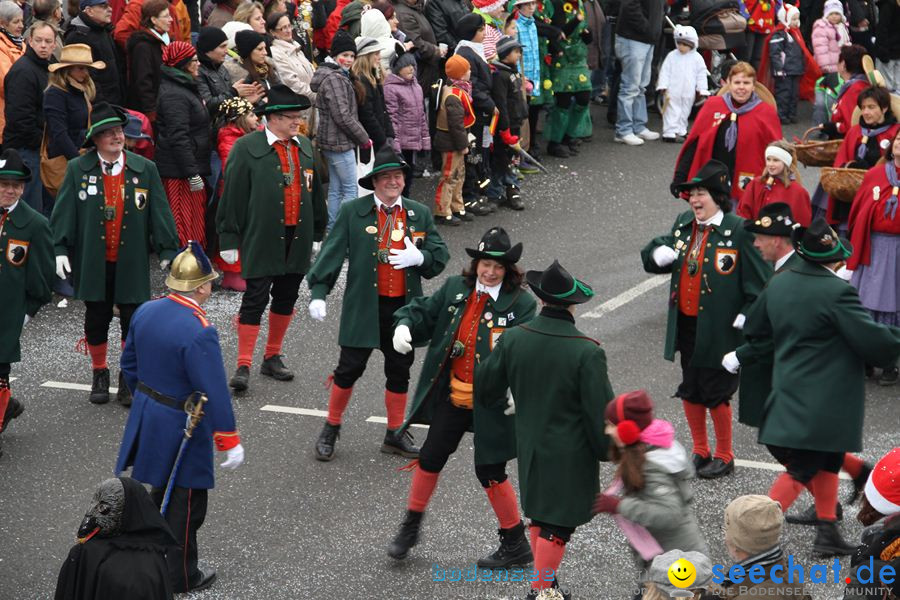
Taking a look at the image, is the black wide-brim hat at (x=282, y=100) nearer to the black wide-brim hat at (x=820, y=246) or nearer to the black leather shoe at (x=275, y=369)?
the black leather shoe at (x=275, y=369)

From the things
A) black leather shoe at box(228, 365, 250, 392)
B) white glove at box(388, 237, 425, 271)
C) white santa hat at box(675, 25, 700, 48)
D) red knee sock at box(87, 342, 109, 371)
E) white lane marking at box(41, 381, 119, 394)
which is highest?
white glove at box(388, 237, 425, 271)

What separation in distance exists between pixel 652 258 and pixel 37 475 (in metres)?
4.15

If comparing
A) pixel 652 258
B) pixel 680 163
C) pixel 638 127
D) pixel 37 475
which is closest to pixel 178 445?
pixel 37 475

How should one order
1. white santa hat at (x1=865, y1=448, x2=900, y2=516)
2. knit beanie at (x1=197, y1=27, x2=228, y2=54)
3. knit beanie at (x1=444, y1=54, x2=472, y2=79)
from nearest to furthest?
white santa hat at (x1=865, y1=448, x2=900, y2=516), knit beanie at (x1=197, y1=27, x2=228, y2=54), knit beanie at (x1=444, y1=54, x2=472, y2=79)

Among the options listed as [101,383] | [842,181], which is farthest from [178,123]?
[842,181]

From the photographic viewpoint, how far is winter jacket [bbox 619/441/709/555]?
19.5 feet

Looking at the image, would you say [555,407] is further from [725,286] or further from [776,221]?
[725,286]

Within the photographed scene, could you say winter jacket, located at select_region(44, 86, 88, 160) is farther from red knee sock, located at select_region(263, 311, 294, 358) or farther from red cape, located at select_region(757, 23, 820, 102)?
red cape, located at select_region(757, 23, 820, 102)

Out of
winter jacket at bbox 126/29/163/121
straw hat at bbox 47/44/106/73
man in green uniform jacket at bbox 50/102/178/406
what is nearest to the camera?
man in green uniform jacket at bbox 50/102/178/406

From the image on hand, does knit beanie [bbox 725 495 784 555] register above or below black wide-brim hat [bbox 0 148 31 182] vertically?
below

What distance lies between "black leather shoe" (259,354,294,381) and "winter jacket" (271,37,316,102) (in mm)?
3684

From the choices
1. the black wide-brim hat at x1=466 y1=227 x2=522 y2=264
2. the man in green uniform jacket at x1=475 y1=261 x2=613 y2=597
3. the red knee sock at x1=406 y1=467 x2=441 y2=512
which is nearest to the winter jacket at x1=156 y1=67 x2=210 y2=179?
the black wide-brim hat at x1=466 y1=227 x2=522 y2=264

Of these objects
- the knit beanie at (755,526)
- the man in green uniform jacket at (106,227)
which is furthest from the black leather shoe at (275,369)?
the knit beanie at (755,526)

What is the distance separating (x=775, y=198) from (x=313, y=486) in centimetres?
425
